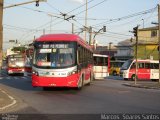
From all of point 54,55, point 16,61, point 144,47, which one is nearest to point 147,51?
point 144,47

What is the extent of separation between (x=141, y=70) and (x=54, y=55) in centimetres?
2646

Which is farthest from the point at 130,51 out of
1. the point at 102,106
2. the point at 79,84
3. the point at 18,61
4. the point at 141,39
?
the point at 102,106

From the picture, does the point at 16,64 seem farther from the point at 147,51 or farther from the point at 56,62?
the point at 147,51

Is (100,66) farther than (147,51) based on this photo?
No

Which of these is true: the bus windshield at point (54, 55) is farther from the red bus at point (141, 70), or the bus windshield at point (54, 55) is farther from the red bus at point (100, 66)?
the red bus at point (141, 70)

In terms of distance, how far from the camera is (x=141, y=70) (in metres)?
45.9

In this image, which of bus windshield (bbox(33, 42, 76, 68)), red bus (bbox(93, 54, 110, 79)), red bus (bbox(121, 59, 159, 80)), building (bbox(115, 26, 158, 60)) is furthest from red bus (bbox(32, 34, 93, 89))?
building (bbox(115, 26, 158, 60))

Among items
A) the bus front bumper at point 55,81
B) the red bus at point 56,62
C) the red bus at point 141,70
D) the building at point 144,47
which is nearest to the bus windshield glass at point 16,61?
the red bus at point 141,70

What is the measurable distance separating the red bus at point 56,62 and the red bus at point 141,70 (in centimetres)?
2409

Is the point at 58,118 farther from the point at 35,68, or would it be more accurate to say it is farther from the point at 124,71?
the point at 124,71

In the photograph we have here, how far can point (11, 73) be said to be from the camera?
50594 mm

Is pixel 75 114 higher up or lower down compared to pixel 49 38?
lower down

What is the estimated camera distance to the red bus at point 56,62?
20.5 meters

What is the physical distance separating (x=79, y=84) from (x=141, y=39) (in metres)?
63.8
